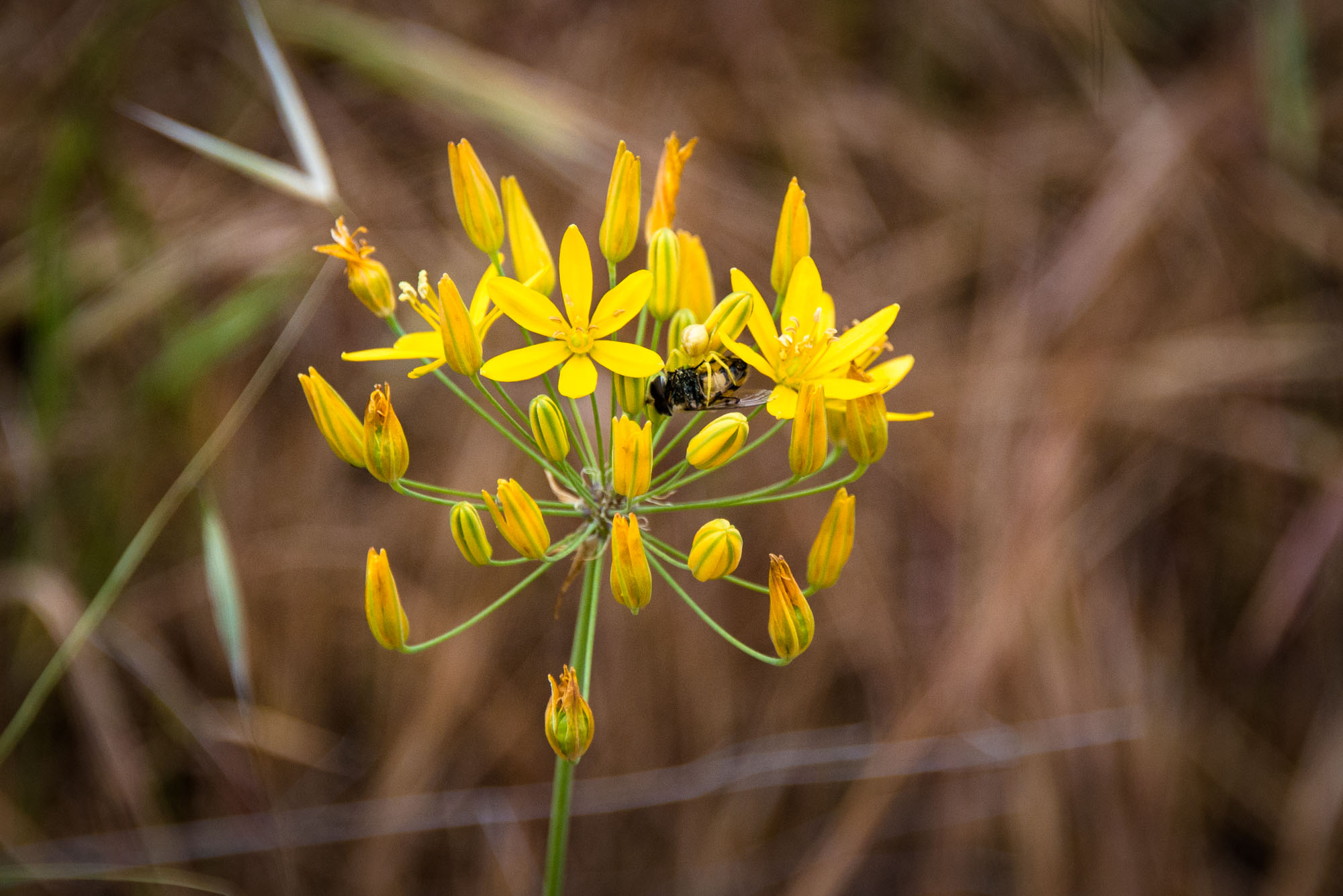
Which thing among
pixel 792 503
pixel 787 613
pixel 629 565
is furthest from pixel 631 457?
pixel 792 503

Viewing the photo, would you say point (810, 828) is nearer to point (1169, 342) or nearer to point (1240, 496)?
point (1240, 496)

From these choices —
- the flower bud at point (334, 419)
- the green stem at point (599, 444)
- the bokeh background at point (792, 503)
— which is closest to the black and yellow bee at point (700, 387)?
the green stem at point (599, 444)

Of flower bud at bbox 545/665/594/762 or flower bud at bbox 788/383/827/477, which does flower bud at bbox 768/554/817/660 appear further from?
flower bud at bbox 545/665/594/762

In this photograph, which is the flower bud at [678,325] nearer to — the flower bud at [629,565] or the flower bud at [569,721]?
the flower bud at [629,565]

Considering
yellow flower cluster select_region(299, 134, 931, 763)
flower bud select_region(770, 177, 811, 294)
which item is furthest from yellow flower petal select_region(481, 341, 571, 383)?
flower bud select_region(770, 177, 811, 294)

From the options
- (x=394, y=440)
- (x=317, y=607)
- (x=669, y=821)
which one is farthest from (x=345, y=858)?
(x=394, y=440)
